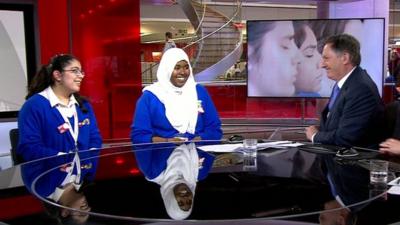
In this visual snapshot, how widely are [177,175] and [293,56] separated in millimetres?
5829

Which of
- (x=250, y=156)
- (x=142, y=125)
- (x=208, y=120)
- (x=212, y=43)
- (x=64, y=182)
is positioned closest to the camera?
(x=64, y=182)

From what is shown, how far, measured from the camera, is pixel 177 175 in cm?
180

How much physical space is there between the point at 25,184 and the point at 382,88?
6.62m

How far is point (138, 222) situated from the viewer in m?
1.18

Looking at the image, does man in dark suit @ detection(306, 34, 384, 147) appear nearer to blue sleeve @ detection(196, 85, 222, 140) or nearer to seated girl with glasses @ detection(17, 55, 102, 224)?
blue sleeve @ detection(196, 85, 222, 140)

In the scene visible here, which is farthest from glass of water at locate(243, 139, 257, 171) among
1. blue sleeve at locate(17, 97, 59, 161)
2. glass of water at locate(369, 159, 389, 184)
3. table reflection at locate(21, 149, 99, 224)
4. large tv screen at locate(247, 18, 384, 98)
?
large tv screen at locate(247, 18, 384, 98)

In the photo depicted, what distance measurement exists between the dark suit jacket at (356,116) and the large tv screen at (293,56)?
4.66 metres

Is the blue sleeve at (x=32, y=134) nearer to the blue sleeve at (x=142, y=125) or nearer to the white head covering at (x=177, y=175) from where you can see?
the blue sleeve at (x=142, y=125)

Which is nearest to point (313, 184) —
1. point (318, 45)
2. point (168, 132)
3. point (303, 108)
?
point (168, 132)

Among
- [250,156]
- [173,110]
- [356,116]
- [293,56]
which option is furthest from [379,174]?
[293,56]

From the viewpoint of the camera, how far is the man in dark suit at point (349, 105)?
8.27ft

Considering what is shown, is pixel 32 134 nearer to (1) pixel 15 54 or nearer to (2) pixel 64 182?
(2) pixel 64 182

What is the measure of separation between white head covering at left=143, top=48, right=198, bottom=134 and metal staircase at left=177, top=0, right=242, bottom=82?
7782 millimetres

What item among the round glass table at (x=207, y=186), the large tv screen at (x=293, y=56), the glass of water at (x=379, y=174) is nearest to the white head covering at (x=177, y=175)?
the round glass table at (x=207, y=186)
